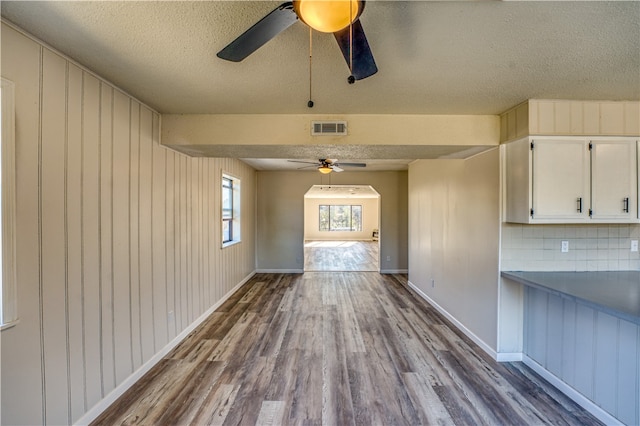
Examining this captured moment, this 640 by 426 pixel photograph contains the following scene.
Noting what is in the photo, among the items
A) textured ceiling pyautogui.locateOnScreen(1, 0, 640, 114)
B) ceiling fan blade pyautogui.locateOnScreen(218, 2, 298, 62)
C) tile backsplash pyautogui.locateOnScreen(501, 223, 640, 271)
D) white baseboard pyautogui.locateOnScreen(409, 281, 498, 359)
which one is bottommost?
white baseboard pyautogui.locateOnScreen(409, 281, 498, 359)

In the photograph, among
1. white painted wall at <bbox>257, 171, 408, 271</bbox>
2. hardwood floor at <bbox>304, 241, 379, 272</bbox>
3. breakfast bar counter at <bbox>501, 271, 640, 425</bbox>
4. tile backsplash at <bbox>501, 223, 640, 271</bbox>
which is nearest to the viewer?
breakfast bar counter at <bbox>501, 271, 640, 425</bbox>

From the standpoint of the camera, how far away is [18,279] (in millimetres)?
1380

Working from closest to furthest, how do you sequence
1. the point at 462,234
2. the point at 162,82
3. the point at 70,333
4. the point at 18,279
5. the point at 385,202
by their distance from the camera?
the point at 18,279 → the point at 70,333 → the point at 162,82 → the point at 462,234 → the point at 385,202

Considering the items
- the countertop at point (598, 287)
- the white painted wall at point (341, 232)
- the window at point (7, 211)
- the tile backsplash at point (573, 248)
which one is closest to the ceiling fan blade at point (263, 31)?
the window at point (7, 211)

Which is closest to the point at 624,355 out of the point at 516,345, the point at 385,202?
the point at 516,345

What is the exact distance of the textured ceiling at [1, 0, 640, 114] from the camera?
127 cm

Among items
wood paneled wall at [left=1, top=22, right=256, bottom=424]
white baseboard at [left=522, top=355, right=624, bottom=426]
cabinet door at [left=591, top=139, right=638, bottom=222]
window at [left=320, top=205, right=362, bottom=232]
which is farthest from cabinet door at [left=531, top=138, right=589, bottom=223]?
window at [left=320, top=205, right=362, bottom=232]

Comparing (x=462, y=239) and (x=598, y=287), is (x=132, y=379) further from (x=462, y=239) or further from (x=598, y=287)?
(x=598, y=287)

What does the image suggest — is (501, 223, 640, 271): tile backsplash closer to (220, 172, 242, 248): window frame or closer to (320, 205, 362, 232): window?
(220, 172, 242, 248): window frame

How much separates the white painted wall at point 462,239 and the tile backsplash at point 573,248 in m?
0.20

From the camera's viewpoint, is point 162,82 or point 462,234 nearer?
point 162,82

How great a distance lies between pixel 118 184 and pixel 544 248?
385cm

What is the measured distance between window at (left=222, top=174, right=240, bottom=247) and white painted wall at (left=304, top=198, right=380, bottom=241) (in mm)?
7878

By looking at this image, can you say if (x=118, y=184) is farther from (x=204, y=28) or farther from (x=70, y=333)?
(x=204, y=28)
